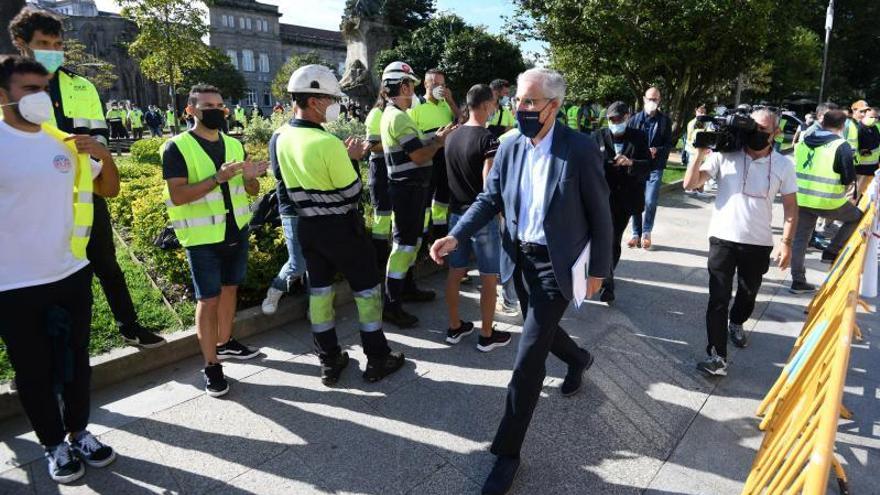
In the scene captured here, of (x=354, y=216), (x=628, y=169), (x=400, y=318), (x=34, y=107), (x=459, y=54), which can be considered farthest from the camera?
(x=459, y=54)

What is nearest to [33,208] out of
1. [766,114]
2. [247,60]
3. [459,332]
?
[459,332]

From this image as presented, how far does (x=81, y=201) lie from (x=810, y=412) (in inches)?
142

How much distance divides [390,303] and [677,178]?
9.57 meters

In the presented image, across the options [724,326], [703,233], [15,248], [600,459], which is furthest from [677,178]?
[15,248]

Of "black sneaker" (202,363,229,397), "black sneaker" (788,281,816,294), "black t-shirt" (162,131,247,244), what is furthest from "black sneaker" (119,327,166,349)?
"black sneaker" (788,281,816,294)

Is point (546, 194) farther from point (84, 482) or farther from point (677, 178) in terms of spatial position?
Answer: point (677, 178)

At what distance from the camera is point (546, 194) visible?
2.63 m

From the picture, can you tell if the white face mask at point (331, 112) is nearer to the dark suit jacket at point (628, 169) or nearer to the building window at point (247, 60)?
the dark suit jacket at point (628, 169)

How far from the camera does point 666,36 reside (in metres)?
12.5

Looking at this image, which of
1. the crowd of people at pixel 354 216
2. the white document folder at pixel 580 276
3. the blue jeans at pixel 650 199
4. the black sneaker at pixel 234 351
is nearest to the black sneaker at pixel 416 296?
the crowd of people at pixel 354 216

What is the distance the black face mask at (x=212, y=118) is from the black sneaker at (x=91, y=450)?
195cm

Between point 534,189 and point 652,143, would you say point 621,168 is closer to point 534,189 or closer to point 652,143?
point 652,143

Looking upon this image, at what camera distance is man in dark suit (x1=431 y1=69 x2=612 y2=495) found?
2598 millimetres

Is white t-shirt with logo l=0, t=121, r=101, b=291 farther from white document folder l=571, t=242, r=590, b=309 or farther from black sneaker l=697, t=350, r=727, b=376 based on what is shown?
black sneaker l=697, t=350, r=727, b=376
